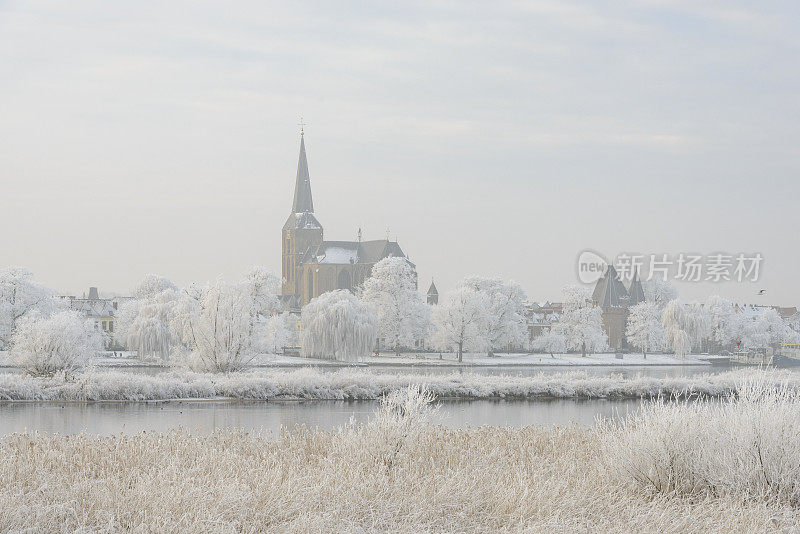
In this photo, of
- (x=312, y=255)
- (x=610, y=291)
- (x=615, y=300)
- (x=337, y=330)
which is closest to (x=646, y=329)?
(x=615, y=300)

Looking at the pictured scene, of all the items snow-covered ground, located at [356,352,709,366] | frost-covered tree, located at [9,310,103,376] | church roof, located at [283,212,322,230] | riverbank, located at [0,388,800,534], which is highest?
church roof, located at [283,212,322,230]

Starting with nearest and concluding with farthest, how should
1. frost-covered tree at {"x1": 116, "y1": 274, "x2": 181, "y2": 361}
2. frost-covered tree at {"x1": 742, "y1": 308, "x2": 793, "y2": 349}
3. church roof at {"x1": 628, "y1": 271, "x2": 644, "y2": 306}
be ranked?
1. frost-covered tree at {"x1": 116, "y1": 274, "x2": 181, "y2": 361}
2. frost-covered tree at {"x1": 742, "y1": 308, "x2": 793, "y2": 349}
3. church roof at {"x1": 628, "y1": 271, "x2": 644, "y2": 306}

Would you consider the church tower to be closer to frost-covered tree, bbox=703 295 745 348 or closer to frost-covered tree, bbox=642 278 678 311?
frost-covered tree, bbox=642 278 678 311

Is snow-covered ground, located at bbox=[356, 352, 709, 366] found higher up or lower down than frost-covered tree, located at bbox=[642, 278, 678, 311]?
lower down

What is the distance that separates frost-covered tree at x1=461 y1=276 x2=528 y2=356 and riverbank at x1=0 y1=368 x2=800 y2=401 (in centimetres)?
3314

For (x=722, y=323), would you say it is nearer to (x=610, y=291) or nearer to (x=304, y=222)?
(x=610, y=291)

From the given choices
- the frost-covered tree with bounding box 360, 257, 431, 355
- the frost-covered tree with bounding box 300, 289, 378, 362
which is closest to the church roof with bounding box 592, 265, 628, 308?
the frost-covered tree with bounding box 360, 257, 431, 355

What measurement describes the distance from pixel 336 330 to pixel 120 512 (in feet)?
155

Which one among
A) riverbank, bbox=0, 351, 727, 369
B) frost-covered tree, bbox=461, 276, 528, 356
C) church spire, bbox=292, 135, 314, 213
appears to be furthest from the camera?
church spire, bbox=292, 135, 314, 213

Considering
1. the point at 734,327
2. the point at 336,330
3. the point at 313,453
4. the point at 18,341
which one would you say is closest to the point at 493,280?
the point at 336,330

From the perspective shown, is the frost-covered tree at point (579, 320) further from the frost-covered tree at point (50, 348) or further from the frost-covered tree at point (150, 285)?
the frost-covered tree at point (50, 348)

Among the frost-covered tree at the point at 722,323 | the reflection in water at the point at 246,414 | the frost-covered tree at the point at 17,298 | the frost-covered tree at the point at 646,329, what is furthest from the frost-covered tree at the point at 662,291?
the reflection in water at the point at 246,414

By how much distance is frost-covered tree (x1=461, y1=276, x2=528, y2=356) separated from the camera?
231ft

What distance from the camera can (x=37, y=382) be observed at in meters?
29.2
